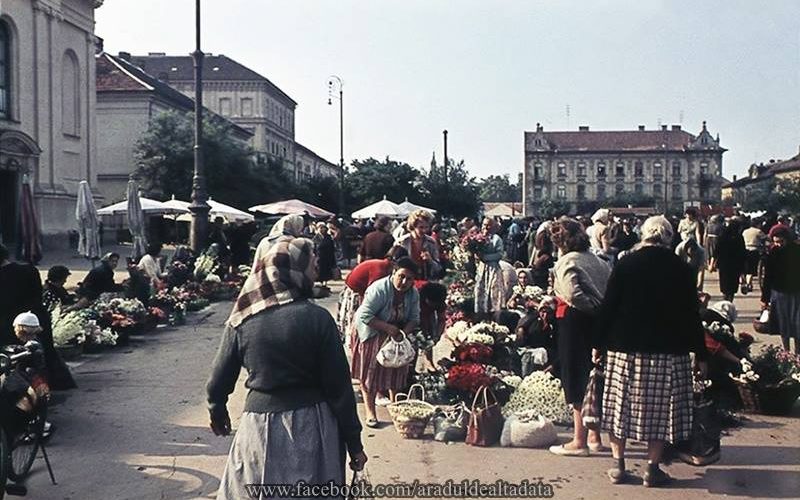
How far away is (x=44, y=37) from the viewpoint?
125 feet

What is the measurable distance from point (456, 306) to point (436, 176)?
46953mm

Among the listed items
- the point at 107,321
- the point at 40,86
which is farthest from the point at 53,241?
the point at 107,321

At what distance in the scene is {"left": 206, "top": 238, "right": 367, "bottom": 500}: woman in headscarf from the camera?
3877mm

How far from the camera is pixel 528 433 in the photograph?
693cm

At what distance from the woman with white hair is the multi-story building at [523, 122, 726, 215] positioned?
4849 inches

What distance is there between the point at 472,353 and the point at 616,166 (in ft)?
415

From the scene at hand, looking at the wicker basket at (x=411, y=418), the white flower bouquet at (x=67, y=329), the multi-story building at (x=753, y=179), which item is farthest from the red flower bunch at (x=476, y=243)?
the multi-story building at (x=753, y=179)

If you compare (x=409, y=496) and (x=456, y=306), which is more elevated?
(x=456, y=306)

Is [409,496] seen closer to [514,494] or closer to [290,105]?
[514,494]

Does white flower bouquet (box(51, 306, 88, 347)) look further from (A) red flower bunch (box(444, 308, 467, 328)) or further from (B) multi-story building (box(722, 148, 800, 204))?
(B) multi-story building (box(722, 148, 800, 204))

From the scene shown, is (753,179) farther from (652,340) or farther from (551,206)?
(652,340)

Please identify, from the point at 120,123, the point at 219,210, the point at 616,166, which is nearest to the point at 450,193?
the point at 120,123

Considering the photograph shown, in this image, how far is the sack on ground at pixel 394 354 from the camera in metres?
7.46

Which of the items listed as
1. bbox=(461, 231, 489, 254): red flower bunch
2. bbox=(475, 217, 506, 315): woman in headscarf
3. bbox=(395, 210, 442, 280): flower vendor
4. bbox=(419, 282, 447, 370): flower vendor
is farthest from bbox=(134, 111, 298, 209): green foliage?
bbox=(419, 282, 447, 370): flower vendor
